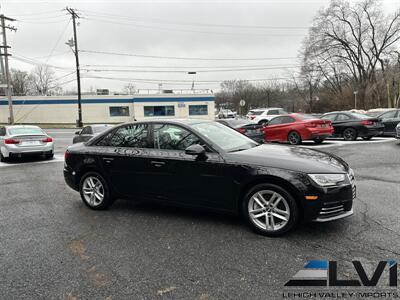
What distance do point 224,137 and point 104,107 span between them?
3924 cm

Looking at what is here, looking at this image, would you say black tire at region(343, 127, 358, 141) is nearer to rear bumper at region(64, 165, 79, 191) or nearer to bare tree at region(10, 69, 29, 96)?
rear bumper at region(64, 165, 79, 191)

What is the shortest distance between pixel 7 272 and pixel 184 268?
1.86m

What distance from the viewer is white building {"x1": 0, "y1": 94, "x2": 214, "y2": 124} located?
4009cm

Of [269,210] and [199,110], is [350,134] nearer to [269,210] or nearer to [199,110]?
[269,210]

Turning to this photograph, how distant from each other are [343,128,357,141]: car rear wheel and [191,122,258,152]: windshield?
37.2 ft

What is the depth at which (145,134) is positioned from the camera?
15.8 feet

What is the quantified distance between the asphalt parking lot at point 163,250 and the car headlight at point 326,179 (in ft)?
2.28

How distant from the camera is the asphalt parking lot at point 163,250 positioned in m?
2.85

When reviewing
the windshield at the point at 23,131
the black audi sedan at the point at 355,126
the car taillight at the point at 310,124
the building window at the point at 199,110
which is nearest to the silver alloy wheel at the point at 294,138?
the car taillight at the point at 310,124

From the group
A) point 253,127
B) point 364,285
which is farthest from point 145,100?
point 364,285

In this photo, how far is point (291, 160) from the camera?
3.90m

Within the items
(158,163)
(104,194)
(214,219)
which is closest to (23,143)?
(104,194)

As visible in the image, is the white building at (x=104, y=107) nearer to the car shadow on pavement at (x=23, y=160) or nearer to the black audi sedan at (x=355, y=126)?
the black audi sedan at (x=355, y=126)

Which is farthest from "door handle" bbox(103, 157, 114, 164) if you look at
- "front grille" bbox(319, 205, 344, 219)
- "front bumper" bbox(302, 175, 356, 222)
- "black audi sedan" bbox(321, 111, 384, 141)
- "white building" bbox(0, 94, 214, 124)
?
"white building" bbox(0, 94, 214, 124)
